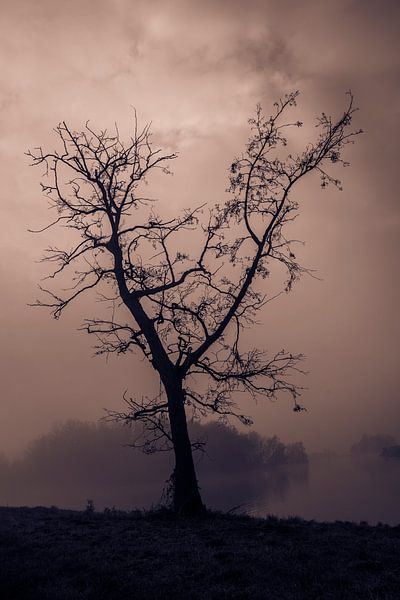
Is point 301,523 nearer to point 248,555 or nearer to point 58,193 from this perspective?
point 248,555

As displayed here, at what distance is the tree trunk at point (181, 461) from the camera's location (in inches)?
632

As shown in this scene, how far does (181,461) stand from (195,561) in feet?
23.5

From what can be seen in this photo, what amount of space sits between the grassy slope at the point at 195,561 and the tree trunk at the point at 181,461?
5.63ft

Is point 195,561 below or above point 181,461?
below

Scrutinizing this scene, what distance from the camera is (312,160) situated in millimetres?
18297

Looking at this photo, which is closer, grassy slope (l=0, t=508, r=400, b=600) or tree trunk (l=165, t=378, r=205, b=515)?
grassy slope (l=0, t=508, r=400, b=600)

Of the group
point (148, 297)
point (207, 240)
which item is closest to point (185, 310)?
point (148, 297)

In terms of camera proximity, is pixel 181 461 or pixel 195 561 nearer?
pixel 195 561

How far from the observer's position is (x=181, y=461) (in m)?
16.6

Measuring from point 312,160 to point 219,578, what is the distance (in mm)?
14762

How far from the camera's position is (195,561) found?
944cm

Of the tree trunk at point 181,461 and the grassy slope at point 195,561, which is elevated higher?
the tree trunk at point 181,461

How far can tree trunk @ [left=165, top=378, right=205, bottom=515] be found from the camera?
1605 centimetres

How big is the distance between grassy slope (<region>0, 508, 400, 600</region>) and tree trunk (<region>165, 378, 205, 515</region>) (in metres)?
1.72
